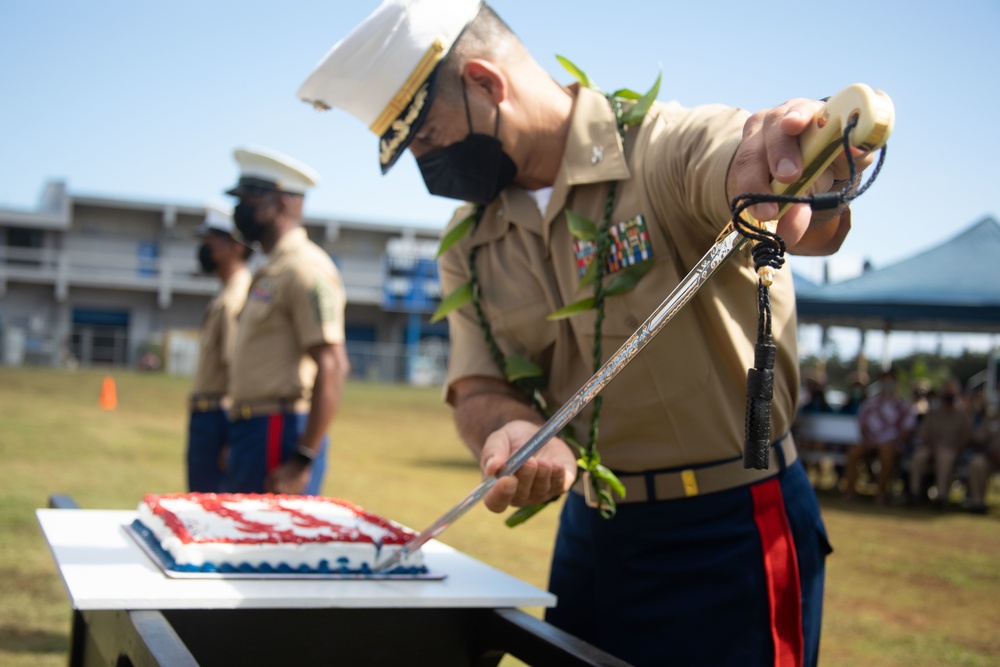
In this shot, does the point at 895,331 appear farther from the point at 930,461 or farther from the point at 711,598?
the point at 711,598

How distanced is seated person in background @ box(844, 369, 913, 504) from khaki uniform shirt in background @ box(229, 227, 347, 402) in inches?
329

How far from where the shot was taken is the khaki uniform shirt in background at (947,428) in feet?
35.1

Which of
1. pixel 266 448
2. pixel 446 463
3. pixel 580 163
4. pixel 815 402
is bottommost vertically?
pixel 446 463

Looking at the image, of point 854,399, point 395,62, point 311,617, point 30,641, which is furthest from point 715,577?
point 854,399


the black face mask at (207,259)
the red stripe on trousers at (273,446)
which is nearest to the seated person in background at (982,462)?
the black face mask at (207,259)

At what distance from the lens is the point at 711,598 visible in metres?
1.85

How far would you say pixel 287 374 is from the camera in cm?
458

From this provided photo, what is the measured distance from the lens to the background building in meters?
37.1

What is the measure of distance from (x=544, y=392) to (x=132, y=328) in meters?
40.1

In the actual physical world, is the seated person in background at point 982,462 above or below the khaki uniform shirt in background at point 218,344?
below

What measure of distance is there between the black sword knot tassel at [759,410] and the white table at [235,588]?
901 mm

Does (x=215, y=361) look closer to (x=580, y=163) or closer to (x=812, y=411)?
(x=580, y=163)

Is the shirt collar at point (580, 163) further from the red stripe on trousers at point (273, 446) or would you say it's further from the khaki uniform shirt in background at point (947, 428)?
the khaki uniform shirt in background at point (947, 428)

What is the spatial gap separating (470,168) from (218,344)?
3.97 m
